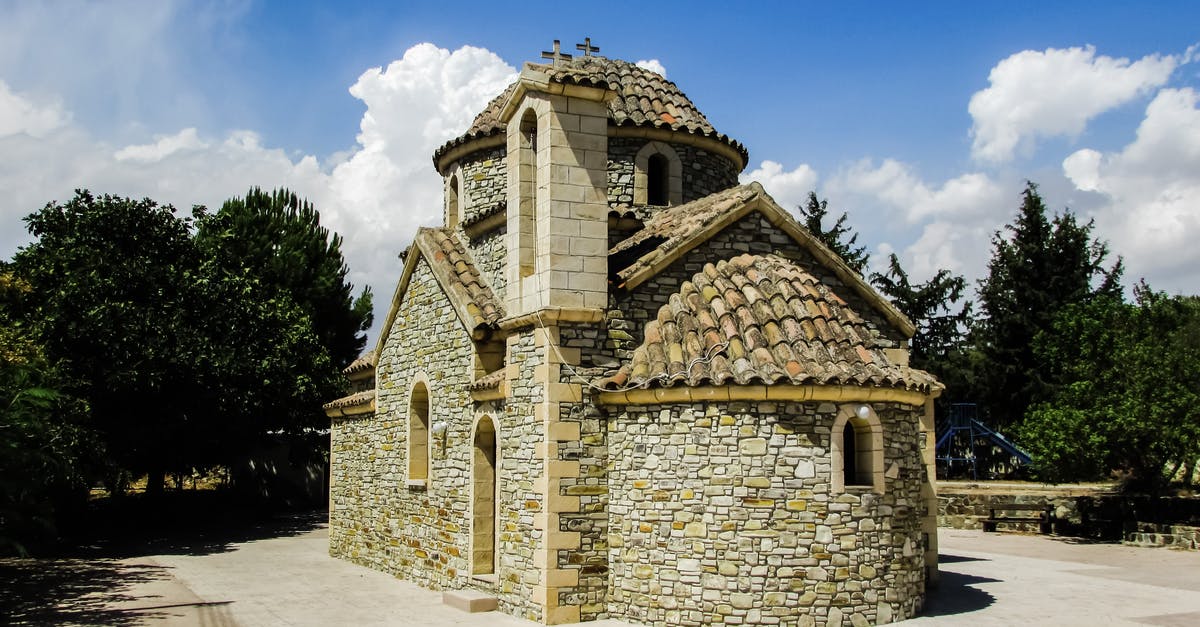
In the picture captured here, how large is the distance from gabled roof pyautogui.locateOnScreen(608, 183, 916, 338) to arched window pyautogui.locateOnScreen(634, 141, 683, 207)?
1760 mm

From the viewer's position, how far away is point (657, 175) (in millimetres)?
16953

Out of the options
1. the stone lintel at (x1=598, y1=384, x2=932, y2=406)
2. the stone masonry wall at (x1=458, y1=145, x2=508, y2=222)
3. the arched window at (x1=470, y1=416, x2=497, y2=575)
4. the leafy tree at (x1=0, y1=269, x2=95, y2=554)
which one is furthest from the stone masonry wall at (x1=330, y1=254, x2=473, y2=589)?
the leafy tree at (x1=0, y1=269, x2=95, y2=554)

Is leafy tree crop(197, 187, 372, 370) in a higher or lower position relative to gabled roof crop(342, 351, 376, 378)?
higher

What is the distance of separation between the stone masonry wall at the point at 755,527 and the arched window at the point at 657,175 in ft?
19.2

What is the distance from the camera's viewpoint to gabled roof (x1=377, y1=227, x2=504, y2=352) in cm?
1421

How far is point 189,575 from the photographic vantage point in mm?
17547

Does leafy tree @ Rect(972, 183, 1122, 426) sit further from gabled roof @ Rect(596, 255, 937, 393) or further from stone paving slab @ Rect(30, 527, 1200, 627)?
gabled roof @ Rect(596, 255, 937, 393)

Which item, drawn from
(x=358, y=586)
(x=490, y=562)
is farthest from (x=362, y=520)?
(x=490, y=562)

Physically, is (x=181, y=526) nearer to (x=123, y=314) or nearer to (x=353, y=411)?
(x=123, y=314)

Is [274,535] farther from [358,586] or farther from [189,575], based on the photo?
[358,586]

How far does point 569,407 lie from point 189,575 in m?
9.82

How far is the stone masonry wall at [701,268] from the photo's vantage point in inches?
498

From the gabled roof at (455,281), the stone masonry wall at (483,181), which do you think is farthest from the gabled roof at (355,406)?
the stone masonry wall at (483,181)

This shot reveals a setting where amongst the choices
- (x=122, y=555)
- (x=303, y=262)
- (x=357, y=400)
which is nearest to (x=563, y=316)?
(x=357, y=400)
